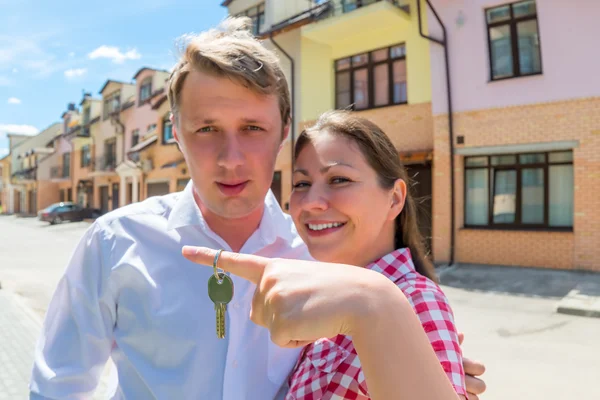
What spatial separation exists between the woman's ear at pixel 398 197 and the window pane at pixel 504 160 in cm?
967

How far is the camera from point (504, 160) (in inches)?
399

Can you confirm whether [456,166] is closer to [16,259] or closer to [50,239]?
[16,259]

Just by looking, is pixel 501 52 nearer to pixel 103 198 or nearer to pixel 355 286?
pixel 355 286

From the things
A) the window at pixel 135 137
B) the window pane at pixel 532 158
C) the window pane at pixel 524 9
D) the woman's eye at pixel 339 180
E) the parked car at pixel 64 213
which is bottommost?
the parked car at pixel 64 213

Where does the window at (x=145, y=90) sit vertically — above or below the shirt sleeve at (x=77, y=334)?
above

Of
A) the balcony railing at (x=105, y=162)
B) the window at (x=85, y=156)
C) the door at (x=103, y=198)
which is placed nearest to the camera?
the balcony railing at (x=105, y=162)

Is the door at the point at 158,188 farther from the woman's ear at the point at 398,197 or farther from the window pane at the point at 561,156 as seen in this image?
the woman's ear at the point at 398,197

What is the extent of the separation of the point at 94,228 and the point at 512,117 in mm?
10168

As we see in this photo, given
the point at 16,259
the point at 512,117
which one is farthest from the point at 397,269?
the point at 16,259

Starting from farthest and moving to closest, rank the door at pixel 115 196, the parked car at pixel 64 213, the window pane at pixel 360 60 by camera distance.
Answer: the door at pixel 115 196, the parked car at pixel 64 213, the window pane at pixel 360 60

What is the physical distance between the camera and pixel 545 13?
9.42m

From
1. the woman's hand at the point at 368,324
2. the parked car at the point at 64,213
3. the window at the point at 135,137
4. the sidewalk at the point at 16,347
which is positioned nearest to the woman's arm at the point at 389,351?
the woman's hand at the point at 368,324

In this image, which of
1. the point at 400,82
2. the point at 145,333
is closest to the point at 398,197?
the point at 145,333

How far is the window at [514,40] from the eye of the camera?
973cm
